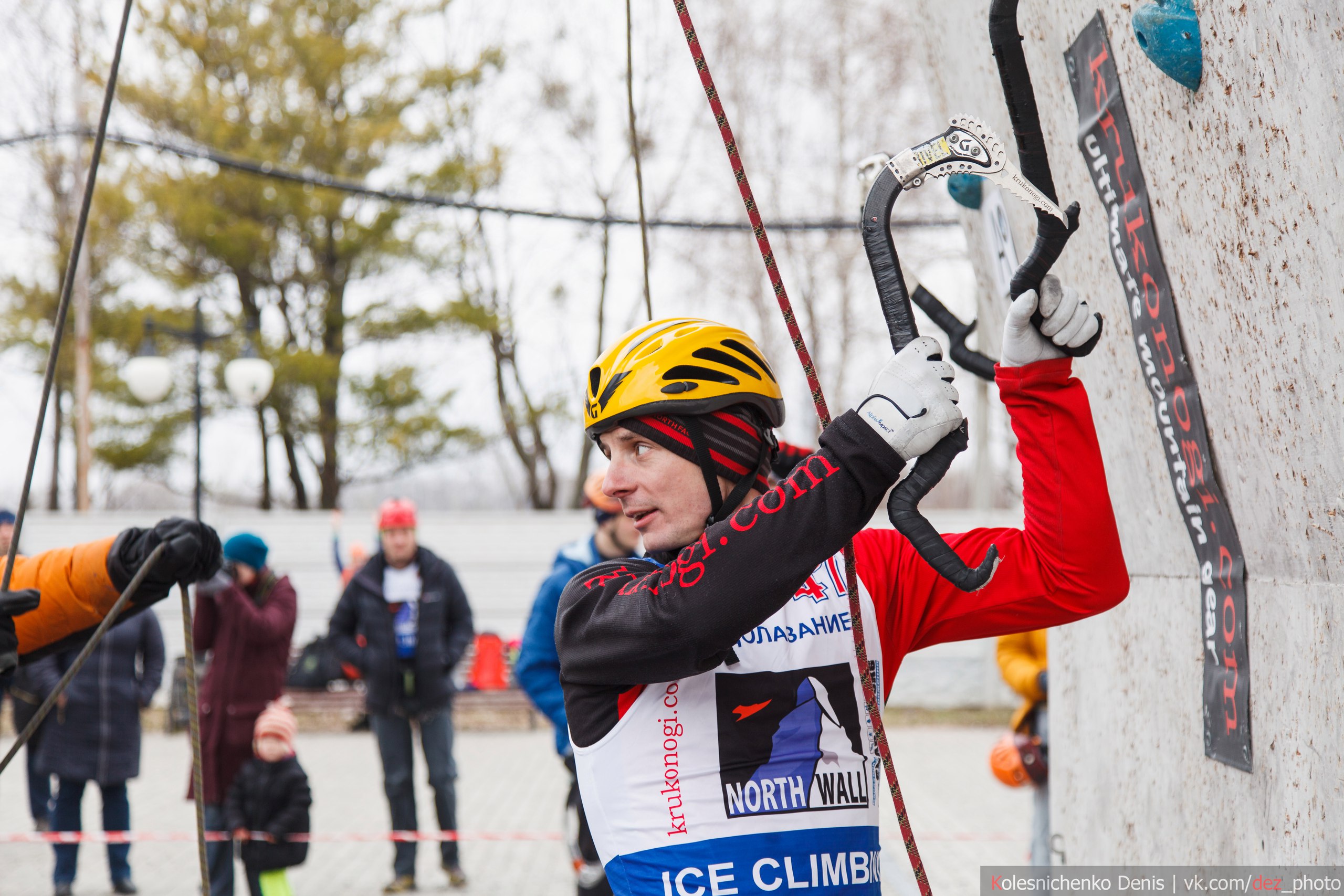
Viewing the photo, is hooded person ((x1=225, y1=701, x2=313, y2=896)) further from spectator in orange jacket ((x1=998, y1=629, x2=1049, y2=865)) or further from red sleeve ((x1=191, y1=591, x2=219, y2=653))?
spectator in orange jacket ((x1=998, y1=629, x2=1049, y2=865))

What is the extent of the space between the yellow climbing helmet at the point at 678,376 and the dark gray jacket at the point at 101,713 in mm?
5786

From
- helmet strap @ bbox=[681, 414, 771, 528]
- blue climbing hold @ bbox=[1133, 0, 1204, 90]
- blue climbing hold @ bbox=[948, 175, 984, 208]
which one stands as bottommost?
helmet strap @ bbox=[681, 414, 771, 528]

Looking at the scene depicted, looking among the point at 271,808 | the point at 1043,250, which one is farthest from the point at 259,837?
Answer: the point at 1043,250

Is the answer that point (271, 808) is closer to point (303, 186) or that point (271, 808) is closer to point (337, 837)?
point (337, 837)

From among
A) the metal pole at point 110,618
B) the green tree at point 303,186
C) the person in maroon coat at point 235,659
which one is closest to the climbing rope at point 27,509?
the metal pole at point 110,618

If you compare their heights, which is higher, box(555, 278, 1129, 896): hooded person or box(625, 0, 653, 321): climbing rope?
box(625, 0, 653, 321): climbing rope

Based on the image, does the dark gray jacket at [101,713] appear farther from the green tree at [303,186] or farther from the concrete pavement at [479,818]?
the green tree at [303,186]

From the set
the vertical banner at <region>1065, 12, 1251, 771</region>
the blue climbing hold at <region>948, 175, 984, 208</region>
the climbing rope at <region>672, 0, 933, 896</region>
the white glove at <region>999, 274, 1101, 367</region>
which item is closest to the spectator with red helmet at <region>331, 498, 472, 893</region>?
the blue climbing hold at <region>948, 175, 984, 208</region>

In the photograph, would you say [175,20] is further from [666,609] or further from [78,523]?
[666,609]

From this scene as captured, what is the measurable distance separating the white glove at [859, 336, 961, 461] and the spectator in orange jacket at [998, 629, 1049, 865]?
147 inches

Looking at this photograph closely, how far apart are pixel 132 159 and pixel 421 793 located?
640 inches

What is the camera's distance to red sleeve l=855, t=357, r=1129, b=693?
6.33 ft

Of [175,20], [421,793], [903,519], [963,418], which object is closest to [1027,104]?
[963,418]

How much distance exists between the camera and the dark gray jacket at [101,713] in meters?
7.08
